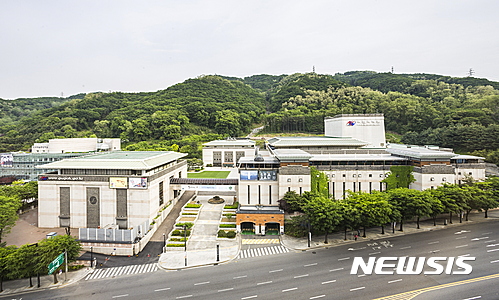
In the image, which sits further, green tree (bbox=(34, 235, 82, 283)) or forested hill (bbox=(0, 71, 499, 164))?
forested hill (bbox=(0, 71, 499, 164))

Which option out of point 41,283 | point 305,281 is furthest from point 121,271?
point 305,281

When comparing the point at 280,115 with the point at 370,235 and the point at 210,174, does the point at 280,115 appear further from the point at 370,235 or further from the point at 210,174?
the point at 370,235

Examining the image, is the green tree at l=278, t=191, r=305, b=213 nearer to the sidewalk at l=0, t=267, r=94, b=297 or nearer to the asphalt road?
the asphalt road

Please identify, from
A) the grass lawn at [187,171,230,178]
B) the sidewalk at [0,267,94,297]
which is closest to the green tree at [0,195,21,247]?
the sidewalk at [0,267,94,297]

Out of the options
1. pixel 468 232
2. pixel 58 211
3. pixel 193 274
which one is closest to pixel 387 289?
pixel 193 274

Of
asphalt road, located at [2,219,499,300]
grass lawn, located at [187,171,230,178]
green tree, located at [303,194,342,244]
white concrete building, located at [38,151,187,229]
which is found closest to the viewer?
asphalt road, located at [2,219,499,300]

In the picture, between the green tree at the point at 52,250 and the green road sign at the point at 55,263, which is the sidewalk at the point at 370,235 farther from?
the green road sign at the point at 55,263
